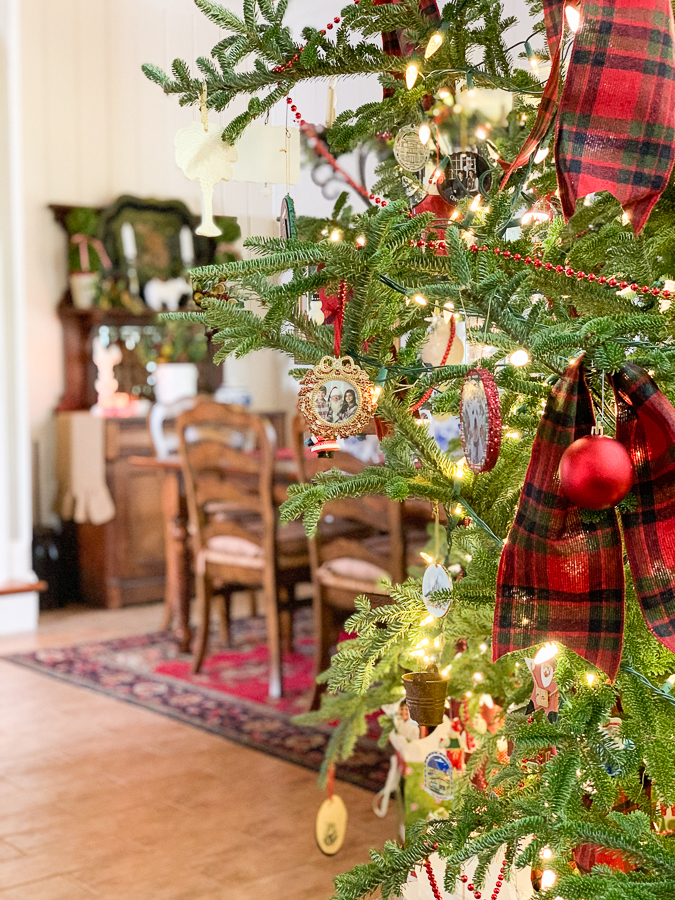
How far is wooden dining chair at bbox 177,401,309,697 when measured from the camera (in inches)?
137

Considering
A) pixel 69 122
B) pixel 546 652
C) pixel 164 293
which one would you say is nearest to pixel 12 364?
pixel 164 293

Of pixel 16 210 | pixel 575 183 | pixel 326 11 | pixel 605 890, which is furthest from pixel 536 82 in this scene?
pixel 16 210

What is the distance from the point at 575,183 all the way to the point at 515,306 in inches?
5.4

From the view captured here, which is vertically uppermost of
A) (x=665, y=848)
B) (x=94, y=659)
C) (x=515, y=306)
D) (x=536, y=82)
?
(x=536, y=82)

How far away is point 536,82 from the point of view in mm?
1357

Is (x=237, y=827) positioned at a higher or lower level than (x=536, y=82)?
lower

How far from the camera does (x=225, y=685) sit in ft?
12.0

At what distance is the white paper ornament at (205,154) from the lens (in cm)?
120

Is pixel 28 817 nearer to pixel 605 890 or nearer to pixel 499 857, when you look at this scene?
pixel 499 857

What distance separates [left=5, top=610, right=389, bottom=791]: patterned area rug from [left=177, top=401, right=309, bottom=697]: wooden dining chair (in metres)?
0.13

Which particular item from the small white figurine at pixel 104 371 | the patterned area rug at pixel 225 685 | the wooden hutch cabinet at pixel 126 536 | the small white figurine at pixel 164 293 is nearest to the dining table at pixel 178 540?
the patterned area rug at pixel 225 685

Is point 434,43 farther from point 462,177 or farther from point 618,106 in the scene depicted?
point 618,106

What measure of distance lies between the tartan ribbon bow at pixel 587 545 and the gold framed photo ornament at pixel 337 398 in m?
0.20

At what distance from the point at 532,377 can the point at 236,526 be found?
2510mm
